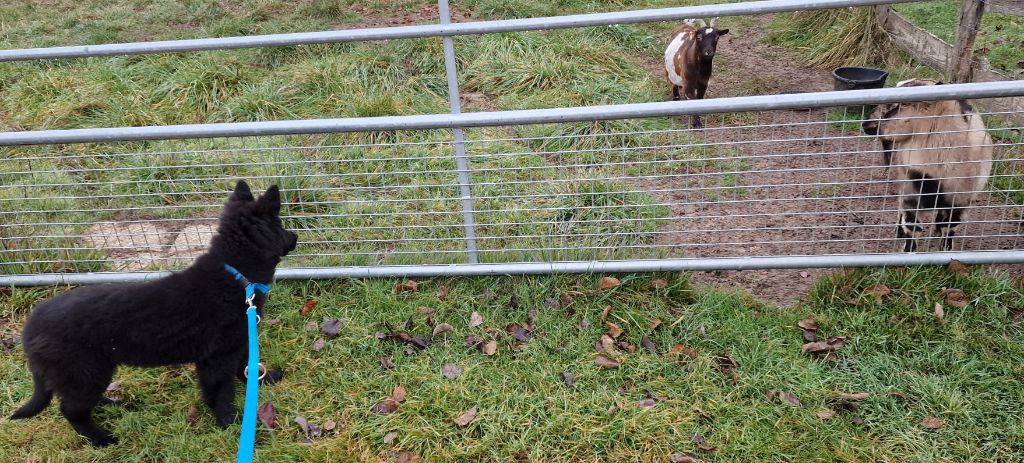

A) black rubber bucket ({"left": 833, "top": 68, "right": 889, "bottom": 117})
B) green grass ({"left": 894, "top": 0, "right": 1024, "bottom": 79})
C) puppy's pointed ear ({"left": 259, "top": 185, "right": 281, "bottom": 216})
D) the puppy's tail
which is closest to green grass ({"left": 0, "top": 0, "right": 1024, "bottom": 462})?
the puppy's tail

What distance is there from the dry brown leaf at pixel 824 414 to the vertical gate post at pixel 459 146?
2.08 metres

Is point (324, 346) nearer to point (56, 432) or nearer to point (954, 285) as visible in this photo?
point (56, 432)

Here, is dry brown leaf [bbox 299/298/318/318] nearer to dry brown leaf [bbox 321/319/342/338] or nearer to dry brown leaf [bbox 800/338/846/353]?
dry brown leaf [bbox 321/319/342/338]

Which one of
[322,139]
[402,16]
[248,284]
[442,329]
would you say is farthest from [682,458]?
[402,16]

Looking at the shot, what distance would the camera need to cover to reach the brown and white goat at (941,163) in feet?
13.1

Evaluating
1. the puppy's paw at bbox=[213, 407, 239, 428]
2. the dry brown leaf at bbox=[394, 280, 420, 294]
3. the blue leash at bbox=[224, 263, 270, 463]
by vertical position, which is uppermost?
the blue leash at bbox=[224, 263, 270, 463]

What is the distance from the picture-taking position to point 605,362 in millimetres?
Answer: 3627

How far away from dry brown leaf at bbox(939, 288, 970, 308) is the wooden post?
2.60m

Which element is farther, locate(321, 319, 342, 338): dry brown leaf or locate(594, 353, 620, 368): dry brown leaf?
locate(321, 319, 342, 338): dry brown leaf

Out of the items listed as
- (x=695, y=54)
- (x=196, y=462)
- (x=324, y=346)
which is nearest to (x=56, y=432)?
(x=196, y=462)

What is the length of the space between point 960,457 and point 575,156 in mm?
3521

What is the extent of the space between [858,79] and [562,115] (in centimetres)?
481

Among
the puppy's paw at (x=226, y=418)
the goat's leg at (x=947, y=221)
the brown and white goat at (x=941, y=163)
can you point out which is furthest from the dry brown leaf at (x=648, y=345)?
the puppy's paw at (x=226, y=418)

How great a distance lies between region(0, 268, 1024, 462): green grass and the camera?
3.15 m
